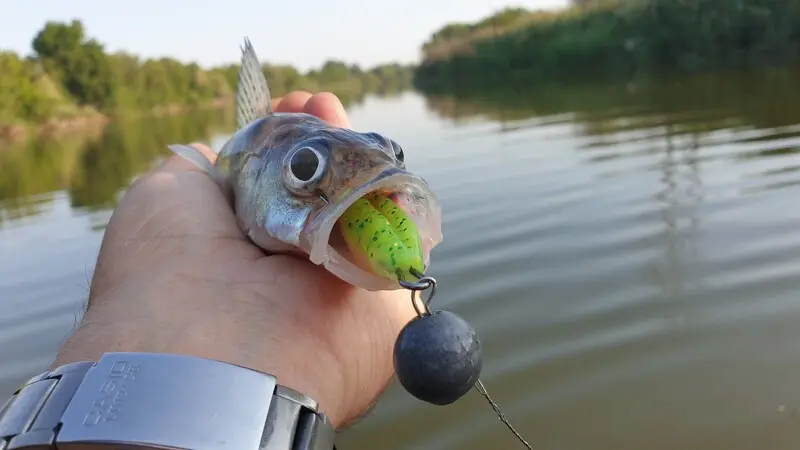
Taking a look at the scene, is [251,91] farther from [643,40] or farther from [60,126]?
[60,126]

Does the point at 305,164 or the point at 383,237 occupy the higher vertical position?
the point at 305,164

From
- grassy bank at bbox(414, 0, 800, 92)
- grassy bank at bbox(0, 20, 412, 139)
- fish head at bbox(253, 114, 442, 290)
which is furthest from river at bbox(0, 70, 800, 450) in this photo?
grassy bank at bbox(0, 20, 412, 139)

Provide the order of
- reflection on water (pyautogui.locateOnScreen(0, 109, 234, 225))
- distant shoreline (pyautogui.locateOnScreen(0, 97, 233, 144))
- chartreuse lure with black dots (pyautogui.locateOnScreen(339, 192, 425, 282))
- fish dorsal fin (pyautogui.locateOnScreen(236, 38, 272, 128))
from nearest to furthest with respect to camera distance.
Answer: chartreuse lure with black dots (pyautogui.locateOnScreen(339, 192, 425, 282))
fish dorsal fin (pyautogui.locateOnScreen(236, 38, 272, 128))
reflection on water (pyautogui.locateOnScreen(0, 109, 234, 225))
distant shoreline (pyautogui.locateOnScreen(0, 97, 233, 144))

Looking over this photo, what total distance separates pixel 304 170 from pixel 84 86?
57.2m

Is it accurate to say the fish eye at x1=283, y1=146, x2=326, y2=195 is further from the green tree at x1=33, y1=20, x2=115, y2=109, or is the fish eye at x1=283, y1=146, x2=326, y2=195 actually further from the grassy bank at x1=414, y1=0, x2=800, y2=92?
the green tree at x1=33, y1=20, x2=115, y2=109

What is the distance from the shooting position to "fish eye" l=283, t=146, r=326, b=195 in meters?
1.50

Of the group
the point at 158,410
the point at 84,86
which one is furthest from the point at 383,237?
the point at 84,86

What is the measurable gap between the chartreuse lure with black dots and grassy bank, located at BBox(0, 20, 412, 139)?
129 feet

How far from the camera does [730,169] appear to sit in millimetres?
5691

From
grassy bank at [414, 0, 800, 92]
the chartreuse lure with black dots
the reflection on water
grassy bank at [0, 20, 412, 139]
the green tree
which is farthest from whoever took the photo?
the green tree

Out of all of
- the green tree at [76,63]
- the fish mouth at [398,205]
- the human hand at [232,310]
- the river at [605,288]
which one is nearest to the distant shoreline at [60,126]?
the green tree at [76,63]

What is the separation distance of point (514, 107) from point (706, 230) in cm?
1204

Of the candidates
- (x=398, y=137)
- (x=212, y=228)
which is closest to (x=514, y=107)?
(x=398, y=137)

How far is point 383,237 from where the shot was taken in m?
1.29
